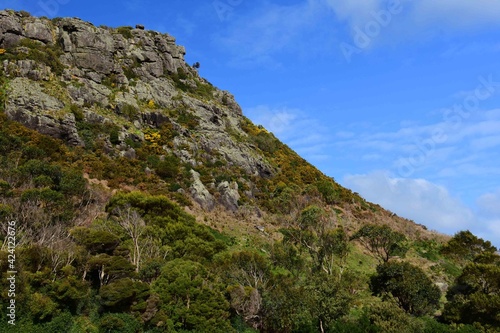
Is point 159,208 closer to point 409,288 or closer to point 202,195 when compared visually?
point 202,195

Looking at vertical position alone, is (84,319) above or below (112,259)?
below

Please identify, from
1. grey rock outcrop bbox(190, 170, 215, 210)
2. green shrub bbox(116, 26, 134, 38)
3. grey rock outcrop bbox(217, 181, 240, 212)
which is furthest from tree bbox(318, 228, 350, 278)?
green shrub bbox(116, 26, 134, 38)

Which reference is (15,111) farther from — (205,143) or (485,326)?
(485,326)

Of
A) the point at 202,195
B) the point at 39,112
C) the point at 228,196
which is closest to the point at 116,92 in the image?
the point at 39,112

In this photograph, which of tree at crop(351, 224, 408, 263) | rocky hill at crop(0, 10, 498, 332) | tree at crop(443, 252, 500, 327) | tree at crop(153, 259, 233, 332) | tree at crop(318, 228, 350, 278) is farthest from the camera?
tree at crop(351, 224, 408, 263)

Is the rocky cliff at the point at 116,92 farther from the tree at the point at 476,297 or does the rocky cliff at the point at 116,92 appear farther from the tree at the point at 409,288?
the tree at the point at 476,297

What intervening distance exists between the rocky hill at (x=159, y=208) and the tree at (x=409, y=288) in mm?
343

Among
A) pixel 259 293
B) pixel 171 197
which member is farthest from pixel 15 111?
pixel 259 293

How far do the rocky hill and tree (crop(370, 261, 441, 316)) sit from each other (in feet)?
1.13

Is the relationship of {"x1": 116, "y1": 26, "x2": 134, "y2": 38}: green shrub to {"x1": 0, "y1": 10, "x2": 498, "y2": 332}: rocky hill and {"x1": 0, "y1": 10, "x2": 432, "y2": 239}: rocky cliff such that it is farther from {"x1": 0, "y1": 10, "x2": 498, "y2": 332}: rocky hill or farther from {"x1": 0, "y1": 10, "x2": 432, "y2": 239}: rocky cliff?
{"x1": 0, "y1": 10, "x2": 498, "y2": 332}: rocky hill

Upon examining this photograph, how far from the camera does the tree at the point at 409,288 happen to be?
35375mm

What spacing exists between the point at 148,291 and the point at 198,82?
7262 centimetres

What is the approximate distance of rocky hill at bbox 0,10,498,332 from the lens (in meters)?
26.7

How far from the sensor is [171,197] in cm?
5234
